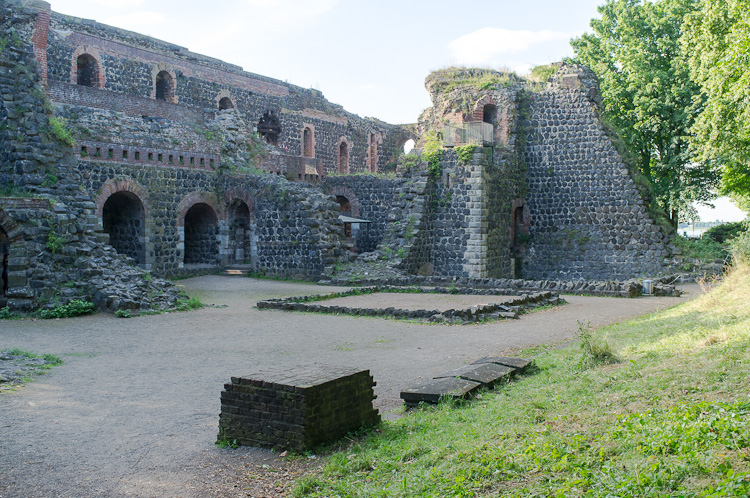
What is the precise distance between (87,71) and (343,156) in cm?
1300

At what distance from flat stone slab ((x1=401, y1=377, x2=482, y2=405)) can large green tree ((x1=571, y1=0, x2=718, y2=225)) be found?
813 inches

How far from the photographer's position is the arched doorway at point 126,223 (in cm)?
2106

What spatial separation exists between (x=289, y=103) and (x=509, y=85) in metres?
12.3

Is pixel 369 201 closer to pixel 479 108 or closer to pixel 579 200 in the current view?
pixel 479 108

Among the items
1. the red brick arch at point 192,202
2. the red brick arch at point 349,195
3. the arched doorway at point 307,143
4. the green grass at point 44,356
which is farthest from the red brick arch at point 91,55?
the green grass at point 44,356

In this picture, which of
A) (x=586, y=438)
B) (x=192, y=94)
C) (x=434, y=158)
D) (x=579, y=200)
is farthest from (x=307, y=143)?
(x=586, y=438)

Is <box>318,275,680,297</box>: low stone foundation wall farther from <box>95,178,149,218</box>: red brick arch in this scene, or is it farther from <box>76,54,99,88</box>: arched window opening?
<box>76,54,99,88</box>: arched window opening

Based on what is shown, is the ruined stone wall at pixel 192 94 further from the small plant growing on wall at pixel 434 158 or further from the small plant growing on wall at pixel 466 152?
the small plant growing on wall at pixel 466 152

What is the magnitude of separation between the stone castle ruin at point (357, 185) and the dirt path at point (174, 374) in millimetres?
6473

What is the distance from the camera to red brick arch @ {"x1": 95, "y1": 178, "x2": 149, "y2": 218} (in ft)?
64.0

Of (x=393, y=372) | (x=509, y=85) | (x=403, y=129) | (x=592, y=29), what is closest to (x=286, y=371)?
(x=393, y=372)

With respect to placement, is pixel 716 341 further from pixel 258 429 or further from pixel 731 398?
pixel 258 429

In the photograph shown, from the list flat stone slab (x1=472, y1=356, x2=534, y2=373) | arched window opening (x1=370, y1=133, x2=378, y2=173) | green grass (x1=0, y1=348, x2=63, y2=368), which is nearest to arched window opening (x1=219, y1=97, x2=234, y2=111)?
arched window opening (x1=370, y1=133, x2=378, y2=173)

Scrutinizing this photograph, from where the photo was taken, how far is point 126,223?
21.5 meters
